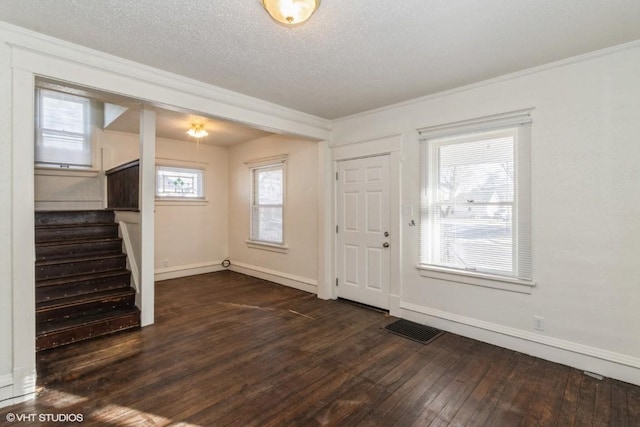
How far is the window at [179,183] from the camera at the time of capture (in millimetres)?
5778

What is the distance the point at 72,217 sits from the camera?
14.2ft

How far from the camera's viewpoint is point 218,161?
6.59m

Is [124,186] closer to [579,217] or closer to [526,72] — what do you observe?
[526,72]

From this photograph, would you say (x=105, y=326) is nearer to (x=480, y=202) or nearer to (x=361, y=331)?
(x=361, y=331)

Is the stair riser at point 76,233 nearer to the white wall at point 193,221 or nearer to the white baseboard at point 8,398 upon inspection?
the white wall at point 193,221

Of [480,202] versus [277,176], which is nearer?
[480,202]

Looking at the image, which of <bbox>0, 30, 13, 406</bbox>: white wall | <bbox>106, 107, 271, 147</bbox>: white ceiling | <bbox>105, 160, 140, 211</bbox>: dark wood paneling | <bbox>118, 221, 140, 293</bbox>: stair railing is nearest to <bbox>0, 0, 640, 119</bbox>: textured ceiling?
<bbox>0, 30, 13, 406</bbox>: white wall

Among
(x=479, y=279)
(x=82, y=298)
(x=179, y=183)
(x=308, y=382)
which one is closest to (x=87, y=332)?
(x=82, y=298)

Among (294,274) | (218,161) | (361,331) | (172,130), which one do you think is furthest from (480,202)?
(218,161)

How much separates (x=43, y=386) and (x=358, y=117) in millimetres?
4226

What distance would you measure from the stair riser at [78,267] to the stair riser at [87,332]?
0.83 meters

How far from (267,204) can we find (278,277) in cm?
140

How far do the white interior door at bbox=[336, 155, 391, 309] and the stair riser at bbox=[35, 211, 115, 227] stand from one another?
352 centimetres

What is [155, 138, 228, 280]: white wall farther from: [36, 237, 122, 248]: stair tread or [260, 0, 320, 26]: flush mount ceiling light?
[260, 0, 320, 26]: flush mount ceiling light
